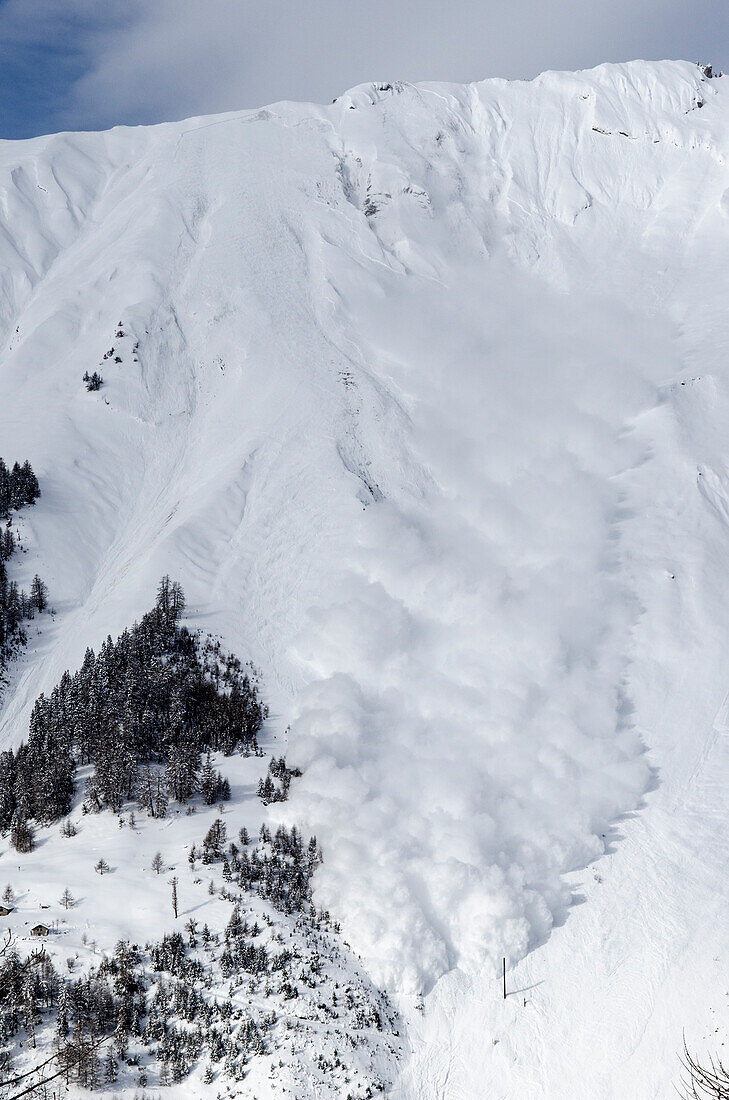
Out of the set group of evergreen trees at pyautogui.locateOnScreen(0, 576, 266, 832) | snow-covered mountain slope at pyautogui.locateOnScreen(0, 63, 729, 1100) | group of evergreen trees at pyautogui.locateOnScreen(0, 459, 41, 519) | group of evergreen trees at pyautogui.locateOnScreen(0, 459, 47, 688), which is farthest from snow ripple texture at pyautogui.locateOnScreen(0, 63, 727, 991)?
group of evergreen trees at pyautogui.locateOnScreen(0, 576, 266, 832)

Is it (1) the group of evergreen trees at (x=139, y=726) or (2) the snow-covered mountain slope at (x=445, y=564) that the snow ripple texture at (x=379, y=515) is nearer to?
(2) the snow-covered mountain slope at (x=445, y=564)

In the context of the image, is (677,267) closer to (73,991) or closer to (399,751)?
(399,751)

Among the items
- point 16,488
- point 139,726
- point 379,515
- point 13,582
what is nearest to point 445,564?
point 379,515

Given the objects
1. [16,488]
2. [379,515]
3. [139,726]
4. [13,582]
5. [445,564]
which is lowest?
[139,726]

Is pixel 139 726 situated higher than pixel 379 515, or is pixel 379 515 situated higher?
pixel 379 515

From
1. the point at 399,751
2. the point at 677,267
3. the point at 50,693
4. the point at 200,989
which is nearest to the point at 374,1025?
the point at 200,989

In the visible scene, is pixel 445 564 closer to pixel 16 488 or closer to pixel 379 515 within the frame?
pixel 379 515

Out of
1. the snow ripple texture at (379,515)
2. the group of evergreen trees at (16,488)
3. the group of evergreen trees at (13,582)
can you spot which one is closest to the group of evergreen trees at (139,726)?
the snow ripple texture at (379,515)
